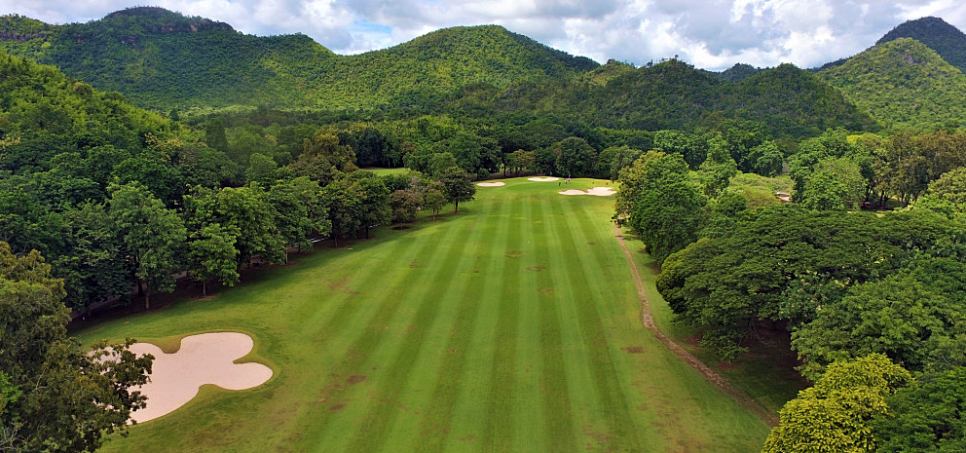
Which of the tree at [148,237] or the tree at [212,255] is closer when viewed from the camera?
the tree at [148,237]

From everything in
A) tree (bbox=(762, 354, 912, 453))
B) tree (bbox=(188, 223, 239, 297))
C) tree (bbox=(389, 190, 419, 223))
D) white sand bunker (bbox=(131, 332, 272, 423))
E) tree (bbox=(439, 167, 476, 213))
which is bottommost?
white sand bunker (bbox=(131, 332, 272, 423))

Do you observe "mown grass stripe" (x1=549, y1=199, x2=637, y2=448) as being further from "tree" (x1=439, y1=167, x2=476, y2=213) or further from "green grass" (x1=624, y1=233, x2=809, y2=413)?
"tree" (x1=439, y1=167, x2=476, y2=213)

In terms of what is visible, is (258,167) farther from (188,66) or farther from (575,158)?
(188,66)

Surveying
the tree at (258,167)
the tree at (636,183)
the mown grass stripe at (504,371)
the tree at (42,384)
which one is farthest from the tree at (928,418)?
the tree at (258,167)

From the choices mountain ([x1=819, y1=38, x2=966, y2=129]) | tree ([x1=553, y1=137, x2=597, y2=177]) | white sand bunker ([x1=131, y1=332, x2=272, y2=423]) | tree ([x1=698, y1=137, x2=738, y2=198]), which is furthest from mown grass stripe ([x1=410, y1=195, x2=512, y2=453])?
mountain ([x1=819, y1=38, x2=966, y2=129])

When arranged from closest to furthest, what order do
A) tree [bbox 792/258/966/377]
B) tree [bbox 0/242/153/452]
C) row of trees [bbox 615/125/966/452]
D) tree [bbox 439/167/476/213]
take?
tree [bbox 0/242/153/452] → row of trees [bbox 615/125/966/452] → tree [bbox 792/258/966/377] → tree [bbox 439/167/476/213]

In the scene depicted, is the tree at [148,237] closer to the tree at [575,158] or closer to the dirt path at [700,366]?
the dirt path at [700,366]
